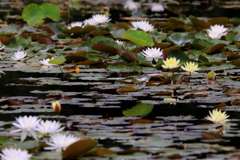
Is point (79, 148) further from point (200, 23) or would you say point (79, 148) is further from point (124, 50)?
point (200, 23)

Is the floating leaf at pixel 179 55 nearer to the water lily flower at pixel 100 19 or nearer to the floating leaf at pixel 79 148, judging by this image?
the water lily flower at pixel 100 19

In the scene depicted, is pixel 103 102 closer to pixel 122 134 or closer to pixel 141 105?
pixel 141 105

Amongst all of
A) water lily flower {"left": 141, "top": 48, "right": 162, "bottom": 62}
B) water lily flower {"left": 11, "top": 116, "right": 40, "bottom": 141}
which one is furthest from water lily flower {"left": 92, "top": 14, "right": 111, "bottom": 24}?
water lily flower {"left": 11, "top": 116, "right": 40, "bottom": 141}

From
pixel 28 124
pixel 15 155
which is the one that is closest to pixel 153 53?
pixel 28 124

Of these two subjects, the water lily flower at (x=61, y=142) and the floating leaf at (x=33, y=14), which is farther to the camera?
the floating leaf at (x=33, y=14)

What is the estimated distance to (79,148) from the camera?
5.63 feet

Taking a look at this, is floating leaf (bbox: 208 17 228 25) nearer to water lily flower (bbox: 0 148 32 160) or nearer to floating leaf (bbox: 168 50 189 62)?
floating leaf (bbox: 168 50 189 62)

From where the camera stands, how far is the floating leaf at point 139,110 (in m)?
2.32

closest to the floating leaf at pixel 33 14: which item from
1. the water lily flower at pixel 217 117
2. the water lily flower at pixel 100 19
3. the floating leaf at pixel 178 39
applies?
the water lily flower at pixel 100 19

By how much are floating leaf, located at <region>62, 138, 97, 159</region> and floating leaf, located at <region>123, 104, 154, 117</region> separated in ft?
1.93

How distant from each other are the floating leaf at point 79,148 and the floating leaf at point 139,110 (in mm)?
589

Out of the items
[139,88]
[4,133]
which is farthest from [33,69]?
[4,133]

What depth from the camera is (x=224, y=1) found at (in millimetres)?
11391

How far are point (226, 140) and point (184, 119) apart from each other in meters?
0.33
